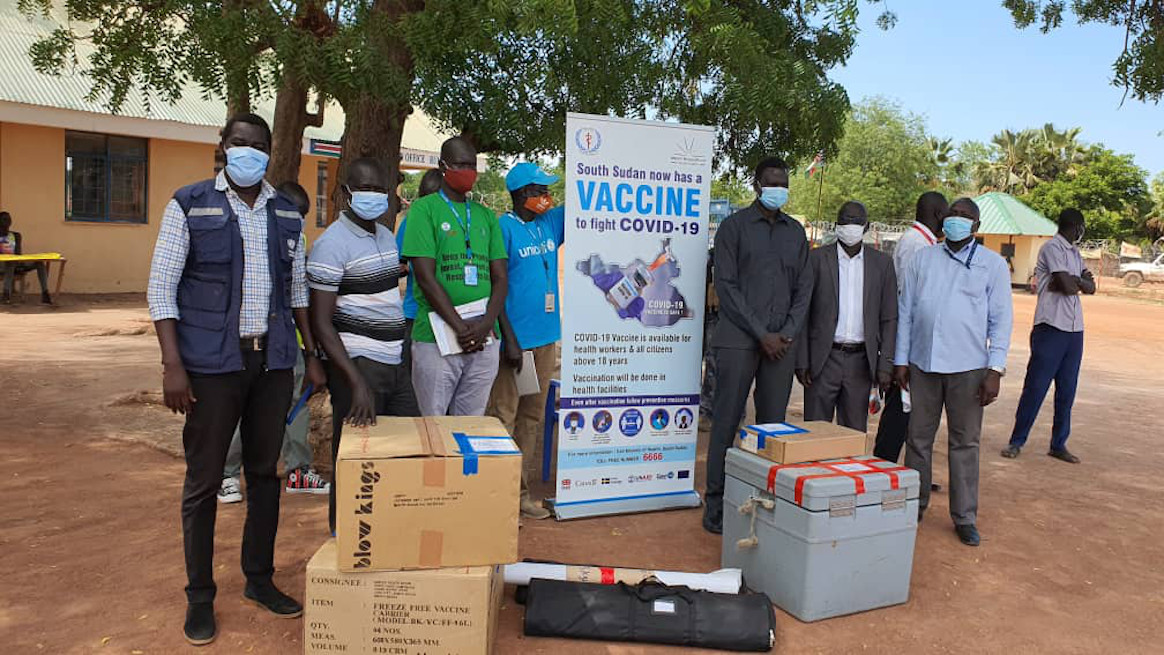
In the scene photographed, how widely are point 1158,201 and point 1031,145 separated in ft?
28.9

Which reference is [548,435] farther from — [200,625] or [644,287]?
[200,625]

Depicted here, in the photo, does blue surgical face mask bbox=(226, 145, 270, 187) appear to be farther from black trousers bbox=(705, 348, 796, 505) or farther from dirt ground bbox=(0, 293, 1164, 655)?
black trousers bbox=(705, 348, 796, 505)

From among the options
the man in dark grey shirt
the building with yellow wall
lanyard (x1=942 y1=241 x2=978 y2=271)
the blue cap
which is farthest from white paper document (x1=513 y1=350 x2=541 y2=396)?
the building with yellow wall

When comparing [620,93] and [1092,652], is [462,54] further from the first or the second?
[1092,652]

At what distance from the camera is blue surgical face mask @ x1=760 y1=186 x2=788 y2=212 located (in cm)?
483

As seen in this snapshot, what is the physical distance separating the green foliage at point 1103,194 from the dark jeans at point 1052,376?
4291cm

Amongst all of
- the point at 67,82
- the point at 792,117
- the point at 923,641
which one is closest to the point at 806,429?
the point at 923,641

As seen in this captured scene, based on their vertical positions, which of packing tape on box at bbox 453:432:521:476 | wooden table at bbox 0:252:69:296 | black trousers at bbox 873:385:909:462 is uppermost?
wooden table at bbox 0:252:69:296

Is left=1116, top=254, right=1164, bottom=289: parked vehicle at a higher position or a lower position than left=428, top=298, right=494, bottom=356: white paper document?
higher

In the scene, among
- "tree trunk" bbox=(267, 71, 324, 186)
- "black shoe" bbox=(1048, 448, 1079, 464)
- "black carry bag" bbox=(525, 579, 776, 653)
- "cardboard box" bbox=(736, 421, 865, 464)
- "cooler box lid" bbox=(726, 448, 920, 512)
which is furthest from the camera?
"tree trunk" bbox=(267, 71, 324, 186)

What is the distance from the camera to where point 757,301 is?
4.91 metres

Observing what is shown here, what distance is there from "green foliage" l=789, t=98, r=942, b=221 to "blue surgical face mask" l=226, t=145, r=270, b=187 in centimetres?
4164

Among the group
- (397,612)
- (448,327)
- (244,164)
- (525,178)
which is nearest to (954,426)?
(525,178)

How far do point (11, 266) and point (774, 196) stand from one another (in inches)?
555
